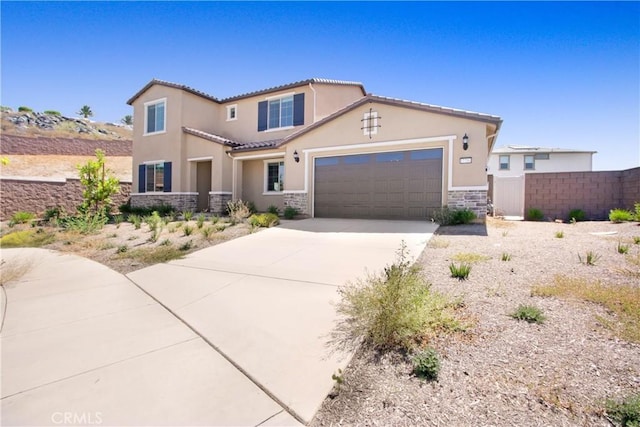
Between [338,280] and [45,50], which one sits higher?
[45,50]

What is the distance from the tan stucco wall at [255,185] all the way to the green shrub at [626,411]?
15.0 metres

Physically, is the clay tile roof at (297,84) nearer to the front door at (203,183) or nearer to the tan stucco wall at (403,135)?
the tan stucco wall at (403,135)

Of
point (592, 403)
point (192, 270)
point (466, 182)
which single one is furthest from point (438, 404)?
point (466, 182)

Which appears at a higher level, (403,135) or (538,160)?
(538,160)

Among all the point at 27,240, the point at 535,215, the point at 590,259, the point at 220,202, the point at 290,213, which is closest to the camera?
the point at 590,259

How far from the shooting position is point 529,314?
339 centimetres

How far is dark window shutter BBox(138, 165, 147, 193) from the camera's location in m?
18.7

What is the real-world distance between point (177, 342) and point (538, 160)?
35377 mm

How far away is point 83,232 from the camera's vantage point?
421 inches

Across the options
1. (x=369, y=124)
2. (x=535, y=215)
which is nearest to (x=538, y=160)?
(x=535, y=215)

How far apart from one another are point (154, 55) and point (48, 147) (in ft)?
83.5

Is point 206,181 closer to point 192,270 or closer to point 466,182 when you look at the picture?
point 192,270

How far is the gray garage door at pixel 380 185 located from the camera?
1145 cm

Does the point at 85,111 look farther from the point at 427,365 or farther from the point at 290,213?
the point at 427,365
